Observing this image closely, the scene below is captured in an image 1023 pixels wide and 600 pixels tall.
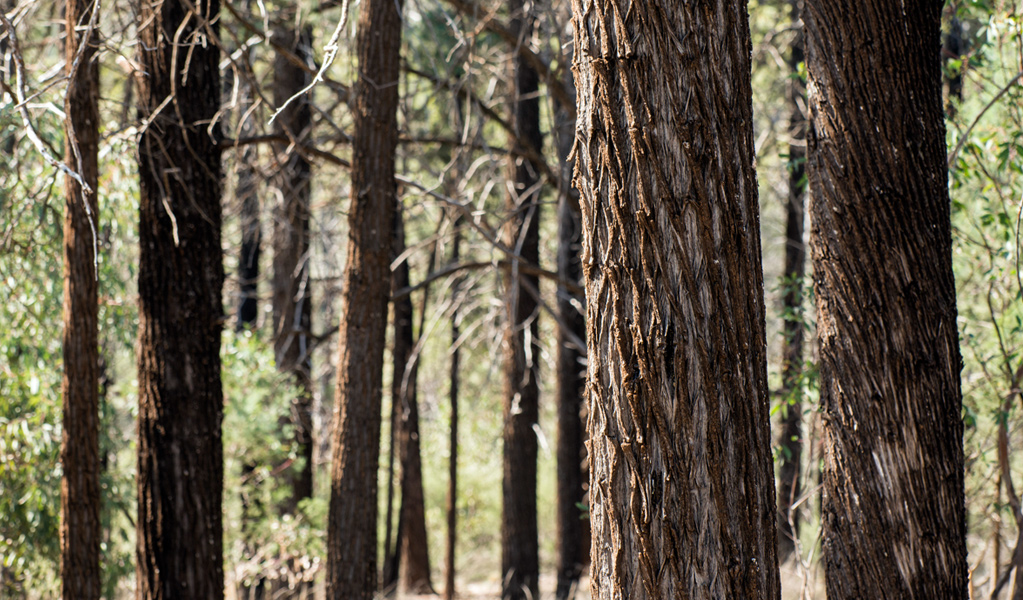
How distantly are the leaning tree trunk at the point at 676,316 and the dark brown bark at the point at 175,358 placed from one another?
3.58 metres

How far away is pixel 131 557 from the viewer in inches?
320

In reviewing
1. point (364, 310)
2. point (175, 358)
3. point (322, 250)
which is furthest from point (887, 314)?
point (322, 250)

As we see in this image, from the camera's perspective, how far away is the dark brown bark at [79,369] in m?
4.75

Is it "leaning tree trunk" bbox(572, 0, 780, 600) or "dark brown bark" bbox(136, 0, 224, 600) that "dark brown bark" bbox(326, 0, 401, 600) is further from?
"leaning tree trunk" bbox(572, 0, 780, 600)

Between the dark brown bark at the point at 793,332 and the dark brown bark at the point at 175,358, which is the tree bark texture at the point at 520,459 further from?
the dark brown bark at the point at 175,358

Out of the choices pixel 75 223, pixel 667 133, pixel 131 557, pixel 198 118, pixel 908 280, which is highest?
pixel 198 118

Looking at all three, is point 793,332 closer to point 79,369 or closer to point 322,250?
point 79,369

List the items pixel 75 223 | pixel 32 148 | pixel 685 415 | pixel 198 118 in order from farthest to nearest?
pixel 32 148
pixel 198 118
pixel 75 223
pixel 685 415

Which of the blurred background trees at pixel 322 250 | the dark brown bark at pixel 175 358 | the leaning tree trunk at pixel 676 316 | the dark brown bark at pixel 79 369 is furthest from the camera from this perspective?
the blurred background trees at pixel 322 250

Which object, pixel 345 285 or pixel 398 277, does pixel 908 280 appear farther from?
pixel 398 277

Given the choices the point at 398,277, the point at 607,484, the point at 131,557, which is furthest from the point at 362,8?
the point at 398,277

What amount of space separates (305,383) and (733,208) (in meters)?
9.37

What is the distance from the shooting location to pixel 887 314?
346 centimetres

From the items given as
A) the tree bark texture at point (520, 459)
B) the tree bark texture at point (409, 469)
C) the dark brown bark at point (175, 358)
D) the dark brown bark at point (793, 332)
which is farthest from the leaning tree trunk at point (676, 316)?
the tree bark texture at point (409, 469)
